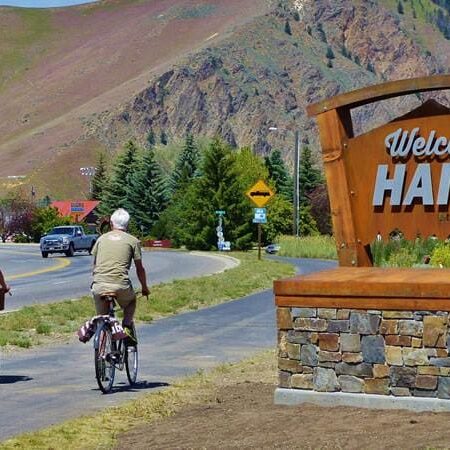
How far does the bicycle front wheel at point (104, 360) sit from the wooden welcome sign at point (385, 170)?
2356 millimetres

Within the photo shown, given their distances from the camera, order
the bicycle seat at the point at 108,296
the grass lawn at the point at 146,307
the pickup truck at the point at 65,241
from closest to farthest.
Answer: the bicycle seat at the point at 108,296, the grass lawn at the point at 146,307, the pickup truck at the point at 65,241

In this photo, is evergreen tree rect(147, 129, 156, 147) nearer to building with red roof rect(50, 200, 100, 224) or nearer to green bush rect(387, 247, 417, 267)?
building with red roof rect(50, 200, 100, 224)

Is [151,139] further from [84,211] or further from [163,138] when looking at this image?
[84,211]

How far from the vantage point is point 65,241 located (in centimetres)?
5984

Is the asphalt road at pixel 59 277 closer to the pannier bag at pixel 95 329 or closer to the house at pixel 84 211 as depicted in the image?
the pannier bag at pixel 95 329

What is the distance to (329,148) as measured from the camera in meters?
11.9

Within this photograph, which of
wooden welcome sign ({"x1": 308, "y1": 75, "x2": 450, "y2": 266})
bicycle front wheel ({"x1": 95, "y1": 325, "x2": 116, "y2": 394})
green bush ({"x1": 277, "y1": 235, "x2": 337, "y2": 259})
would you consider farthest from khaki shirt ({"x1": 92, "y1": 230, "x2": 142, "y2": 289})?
green bush ({"x1": 277, "y1": 235, "x2": 337, "y2": 259})

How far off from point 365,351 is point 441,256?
26.9 ft

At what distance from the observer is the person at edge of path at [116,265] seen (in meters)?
12.0

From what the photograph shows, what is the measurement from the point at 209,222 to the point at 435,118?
60.2 m

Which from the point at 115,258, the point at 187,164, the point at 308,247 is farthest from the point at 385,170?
the point at 187,164

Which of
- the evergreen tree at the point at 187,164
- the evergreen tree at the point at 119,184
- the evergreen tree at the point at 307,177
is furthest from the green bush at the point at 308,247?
the evergreen tree at the point at 187,164

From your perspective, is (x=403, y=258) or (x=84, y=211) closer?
(x=403, y=258)

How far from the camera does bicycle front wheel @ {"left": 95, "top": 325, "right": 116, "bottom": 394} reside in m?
11.7
